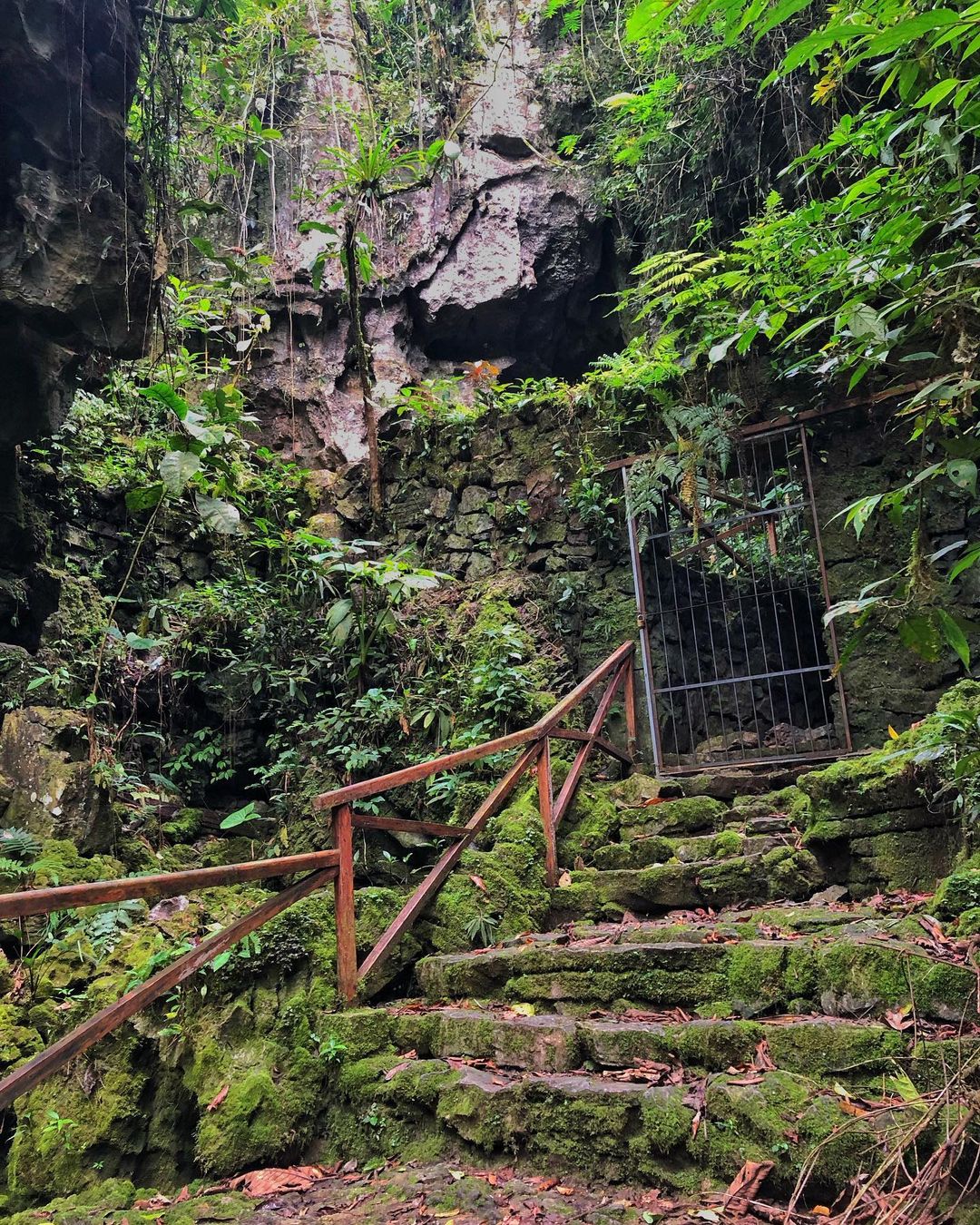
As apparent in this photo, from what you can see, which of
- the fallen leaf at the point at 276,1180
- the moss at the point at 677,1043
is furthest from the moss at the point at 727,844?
the fallen leaf at the point at 276,1180

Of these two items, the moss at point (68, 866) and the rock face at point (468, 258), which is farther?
the rock face at point (468, 258)

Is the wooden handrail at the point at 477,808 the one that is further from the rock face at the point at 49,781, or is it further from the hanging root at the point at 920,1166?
the hanging root at the point at 920,1166

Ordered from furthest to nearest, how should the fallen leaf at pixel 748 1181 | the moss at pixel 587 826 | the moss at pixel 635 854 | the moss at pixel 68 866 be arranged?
the moss at pixel 587 826, the moss at pixel 68 866, the moss at pixel 635 854, the fallen leaf at pixel 748 1181

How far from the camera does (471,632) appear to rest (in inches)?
222

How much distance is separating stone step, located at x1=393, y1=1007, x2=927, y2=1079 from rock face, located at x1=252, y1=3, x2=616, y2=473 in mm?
6422

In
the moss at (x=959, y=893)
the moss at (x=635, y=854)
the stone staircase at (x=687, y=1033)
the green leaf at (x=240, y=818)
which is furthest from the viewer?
the green leaf at (x=240, y=818)

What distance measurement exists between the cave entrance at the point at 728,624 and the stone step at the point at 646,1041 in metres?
2.47

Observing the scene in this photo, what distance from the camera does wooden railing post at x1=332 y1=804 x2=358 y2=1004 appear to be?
10.2ft

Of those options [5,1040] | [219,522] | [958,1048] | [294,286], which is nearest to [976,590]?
[958,1048]

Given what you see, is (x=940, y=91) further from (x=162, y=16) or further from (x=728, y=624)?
(x=728, y=624)

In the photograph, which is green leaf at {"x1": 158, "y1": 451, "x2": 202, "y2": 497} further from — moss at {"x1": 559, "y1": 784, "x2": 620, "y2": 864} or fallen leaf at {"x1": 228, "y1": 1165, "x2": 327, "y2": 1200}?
fallen leaf at {"x1": 228, "y1": 1165, "x2": 327, "y2": 1200}

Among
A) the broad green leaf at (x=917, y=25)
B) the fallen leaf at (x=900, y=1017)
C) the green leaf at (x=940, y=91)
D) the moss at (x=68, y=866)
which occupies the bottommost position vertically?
the fallen leaf at (x=900, y=1017)

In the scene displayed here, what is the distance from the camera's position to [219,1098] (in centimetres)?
288

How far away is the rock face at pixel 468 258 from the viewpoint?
328 inches
